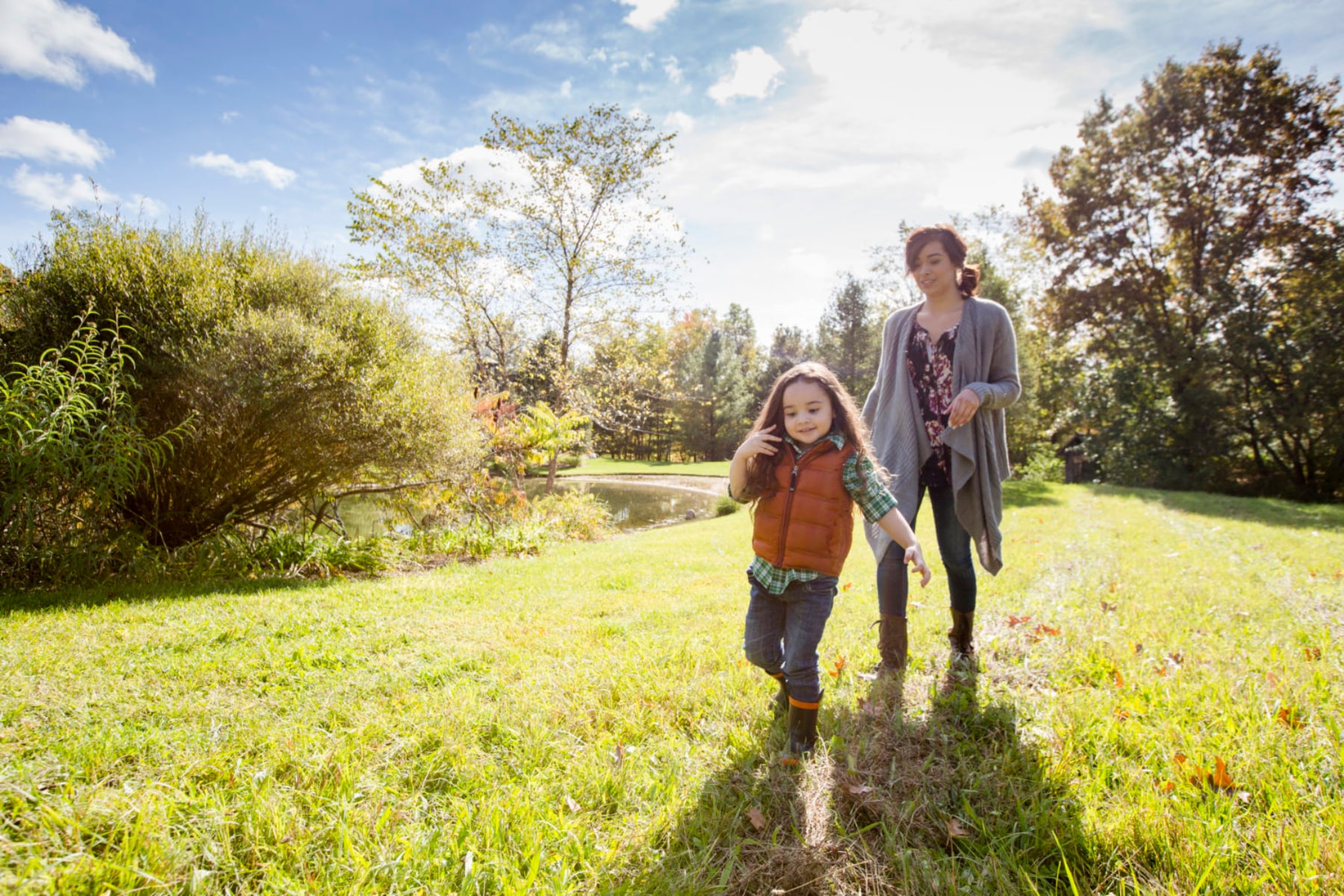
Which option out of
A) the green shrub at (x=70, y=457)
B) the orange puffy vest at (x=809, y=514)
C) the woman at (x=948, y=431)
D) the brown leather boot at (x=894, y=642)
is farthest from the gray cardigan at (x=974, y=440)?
the green shrub at (x=70, y=457)

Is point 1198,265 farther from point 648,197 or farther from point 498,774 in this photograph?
point 498,774

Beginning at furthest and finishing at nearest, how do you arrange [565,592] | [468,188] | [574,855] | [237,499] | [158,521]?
[468,188], [237,499], [158,521], [565,592], [574,855]

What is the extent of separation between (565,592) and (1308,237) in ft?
65.6

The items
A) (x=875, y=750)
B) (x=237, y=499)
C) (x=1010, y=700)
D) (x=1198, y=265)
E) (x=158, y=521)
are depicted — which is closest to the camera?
(x=875, y=750)

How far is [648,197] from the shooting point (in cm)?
1229

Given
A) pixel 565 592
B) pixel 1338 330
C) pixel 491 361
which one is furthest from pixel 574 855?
pixel 1338 330

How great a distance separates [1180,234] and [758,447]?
2096 centimetres

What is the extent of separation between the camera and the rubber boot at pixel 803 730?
7.47 feet

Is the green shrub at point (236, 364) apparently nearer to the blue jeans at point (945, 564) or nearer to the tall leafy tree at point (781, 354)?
the blue jeans at point (945, 564)

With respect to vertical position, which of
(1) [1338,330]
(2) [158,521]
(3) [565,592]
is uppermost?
(1) [1338,330]

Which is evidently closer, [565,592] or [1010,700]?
[1010,700]

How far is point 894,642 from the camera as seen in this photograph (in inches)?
115

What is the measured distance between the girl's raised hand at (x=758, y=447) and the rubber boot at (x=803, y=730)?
970 mm

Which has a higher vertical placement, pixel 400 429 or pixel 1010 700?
pixel 400 429
